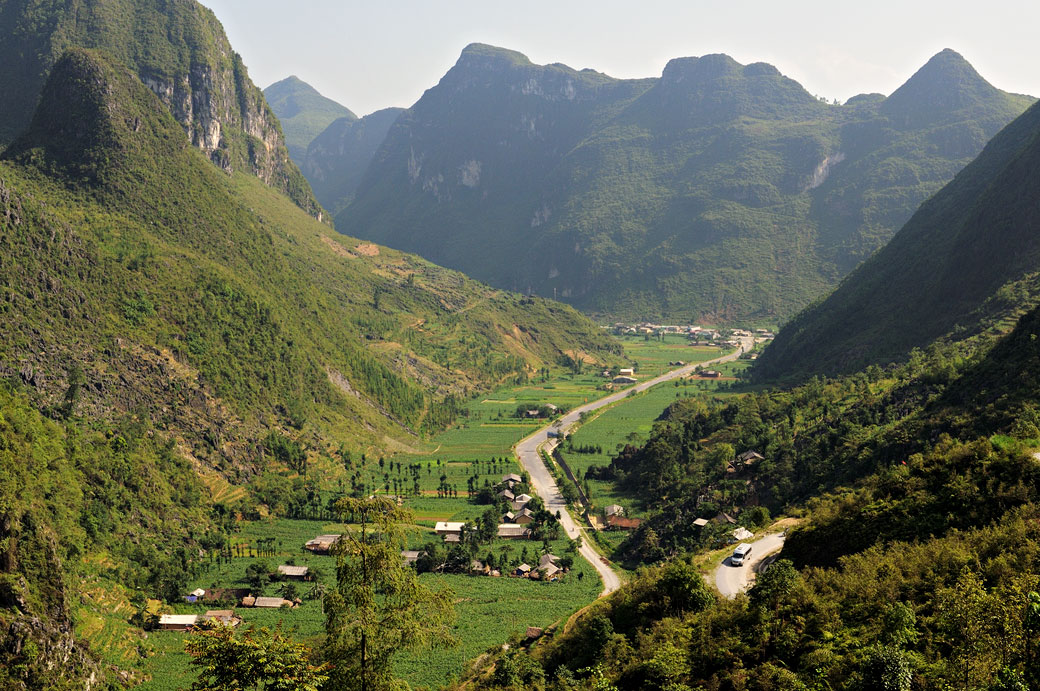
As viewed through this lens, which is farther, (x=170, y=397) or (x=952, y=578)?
(x=170, y=397)

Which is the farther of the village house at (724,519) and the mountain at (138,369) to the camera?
the village house at (724,519)

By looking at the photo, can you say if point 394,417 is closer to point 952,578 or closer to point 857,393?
point 857,393

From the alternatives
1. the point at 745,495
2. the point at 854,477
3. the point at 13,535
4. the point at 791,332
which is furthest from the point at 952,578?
the point at 791,332

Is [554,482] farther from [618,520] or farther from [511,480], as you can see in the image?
[618,520]

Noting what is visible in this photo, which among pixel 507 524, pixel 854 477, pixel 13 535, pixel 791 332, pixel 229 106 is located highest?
pixel 229 106

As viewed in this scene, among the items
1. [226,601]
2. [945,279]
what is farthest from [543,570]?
[945,279]

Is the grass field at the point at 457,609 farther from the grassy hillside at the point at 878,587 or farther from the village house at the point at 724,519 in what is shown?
the village house at the point at 724,519

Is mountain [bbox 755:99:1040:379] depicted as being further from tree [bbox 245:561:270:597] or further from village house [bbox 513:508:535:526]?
tree [bbox 245:561:270:597]

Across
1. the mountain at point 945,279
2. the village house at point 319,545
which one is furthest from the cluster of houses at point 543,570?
the mountain at point 945,279
